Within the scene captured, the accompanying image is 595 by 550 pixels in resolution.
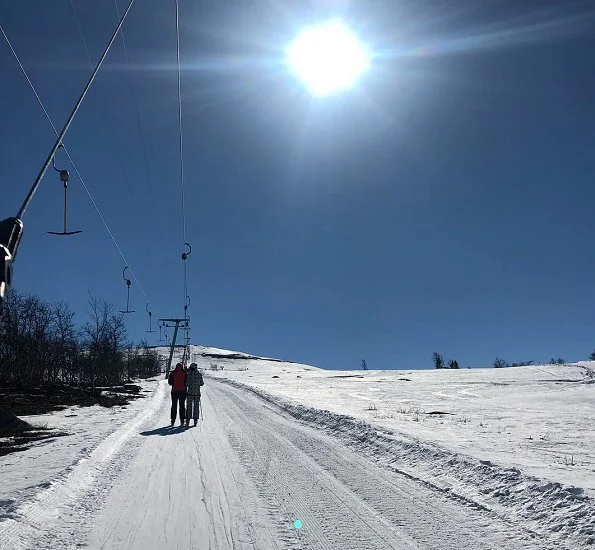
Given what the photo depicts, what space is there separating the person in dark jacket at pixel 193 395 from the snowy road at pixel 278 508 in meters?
4.95

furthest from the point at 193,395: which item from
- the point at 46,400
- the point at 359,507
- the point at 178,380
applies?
the point at 46,400

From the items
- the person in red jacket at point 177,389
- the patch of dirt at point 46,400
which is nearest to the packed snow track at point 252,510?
the person in red jacket at point 177,389

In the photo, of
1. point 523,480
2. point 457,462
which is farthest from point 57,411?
point 523,480

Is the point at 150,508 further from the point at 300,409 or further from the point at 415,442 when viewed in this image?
the point at 300,409

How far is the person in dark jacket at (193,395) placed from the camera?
14.8m

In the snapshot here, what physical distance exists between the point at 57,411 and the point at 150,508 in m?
19.0

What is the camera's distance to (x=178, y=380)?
50.9 ft

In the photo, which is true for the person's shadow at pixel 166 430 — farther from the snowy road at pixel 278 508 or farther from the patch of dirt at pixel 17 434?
the snowy road at pixel 278 508

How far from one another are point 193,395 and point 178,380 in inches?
33.9

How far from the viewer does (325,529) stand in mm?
5012

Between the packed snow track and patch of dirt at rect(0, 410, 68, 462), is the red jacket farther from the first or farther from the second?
the packed snow track

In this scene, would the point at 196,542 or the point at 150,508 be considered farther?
the point at 150,508

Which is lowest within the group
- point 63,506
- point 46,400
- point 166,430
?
point 46,400

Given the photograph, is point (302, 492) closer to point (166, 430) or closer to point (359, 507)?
point (359, 507)
